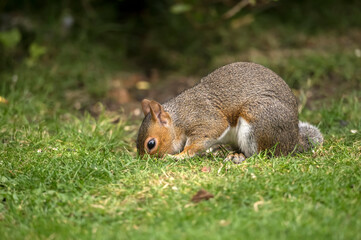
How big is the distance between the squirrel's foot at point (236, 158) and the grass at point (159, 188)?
0.11 metres

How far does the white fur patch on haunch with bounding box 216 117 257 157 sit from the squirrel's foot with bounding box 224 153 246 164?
53mm

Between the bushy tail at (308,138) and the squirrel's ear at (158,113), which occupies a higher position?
the squirrel's ear at (158,113)

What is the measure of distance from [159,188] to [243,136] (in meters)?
1.14

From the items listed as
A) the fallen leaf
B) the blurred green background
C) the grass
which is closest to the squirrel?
the grass

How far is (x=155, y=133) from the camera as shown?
4395 mm

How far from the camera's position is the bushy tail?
4.50 meters

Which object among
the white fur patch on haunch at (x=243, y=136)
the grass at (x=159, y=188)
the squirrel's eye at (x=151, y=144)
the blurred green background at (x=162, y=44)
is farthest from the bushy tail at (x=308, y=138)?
the blurred green background at (x=162, y=44)

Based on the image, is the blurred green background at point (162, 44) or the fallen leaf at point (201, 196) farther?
the blurred green background at point (162, 44)

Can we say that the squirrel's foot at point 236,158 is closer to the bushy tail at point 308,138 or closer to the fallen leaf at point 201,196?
the bushy tail at point 308,138

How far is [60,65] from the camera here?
7.55 meters

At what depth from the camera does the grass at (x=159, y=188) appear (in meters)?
2.94

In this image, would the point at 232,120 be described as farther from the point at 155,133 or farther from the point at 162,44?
the point at 162,44

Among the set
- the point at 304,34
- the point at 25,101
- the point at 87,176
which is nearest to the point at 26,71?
the point at 25,101

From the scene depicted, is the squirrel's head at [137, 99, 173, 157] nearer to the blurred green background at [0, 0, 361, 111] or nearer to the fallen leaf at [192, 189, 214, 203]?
the fallen leaf at [192, 189, 214, 203]
